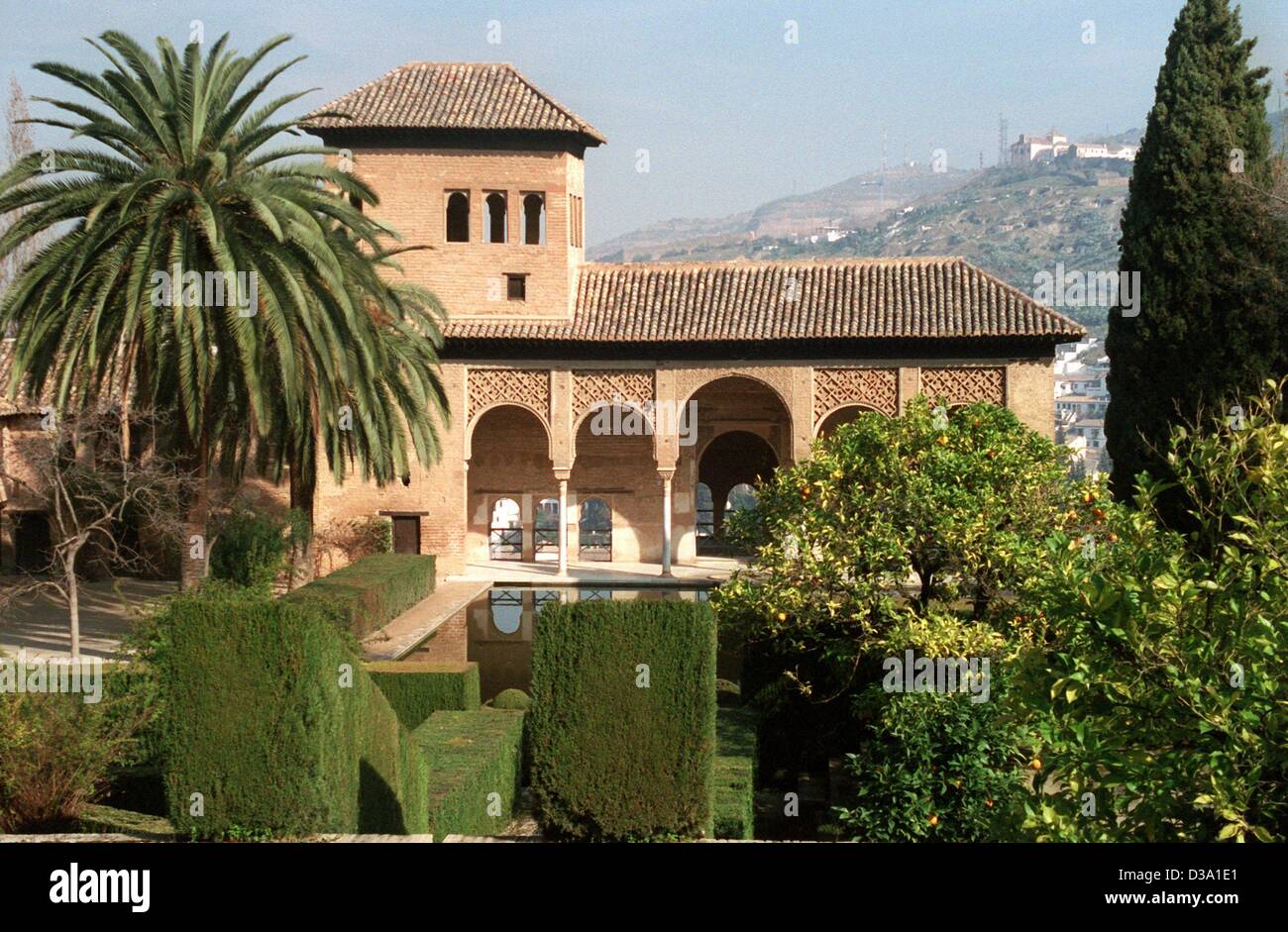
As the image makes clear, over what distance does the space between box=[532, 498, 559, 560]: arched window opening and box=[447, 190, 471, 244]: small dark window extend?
17.2ft

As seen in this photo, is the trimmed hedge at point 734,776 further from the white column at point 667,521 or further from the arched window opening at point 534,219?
the arched window opening at point 534,219

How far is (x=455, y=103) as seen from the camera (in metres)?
29.8

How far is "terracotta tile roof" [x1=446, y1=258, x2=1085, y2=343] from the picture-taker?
28844 millimetres

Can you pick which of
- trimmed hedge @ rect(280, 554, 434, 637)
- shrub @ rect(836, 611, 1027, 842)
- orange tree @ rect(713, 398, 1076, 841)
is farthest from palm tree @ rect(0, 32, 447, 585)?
shrub @ rect(836, 611, 1027, 842)

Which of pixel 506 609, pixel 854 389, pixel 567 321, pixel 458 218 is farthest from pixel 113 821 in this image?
pixel 458 218

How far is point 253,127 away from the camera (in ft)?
62.0

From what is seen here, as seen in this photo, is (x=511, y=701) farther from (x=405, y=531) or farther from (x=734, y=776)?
(x=405, y=531)

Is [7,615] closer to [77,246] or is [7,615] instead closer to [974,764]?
[77,246]

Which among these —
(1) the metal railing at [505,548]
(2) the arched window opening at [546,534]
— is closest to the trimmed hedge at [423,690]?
(2) the arched window opening at [546,534]

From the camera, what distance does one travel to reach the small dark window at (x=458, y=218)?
30.0m

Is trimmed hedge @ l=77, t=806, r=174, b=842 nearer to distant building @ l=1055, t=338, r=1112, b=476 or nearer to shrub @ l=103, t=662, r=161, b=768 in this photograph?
shrub @ l=103, t=662, r=161, b=768
